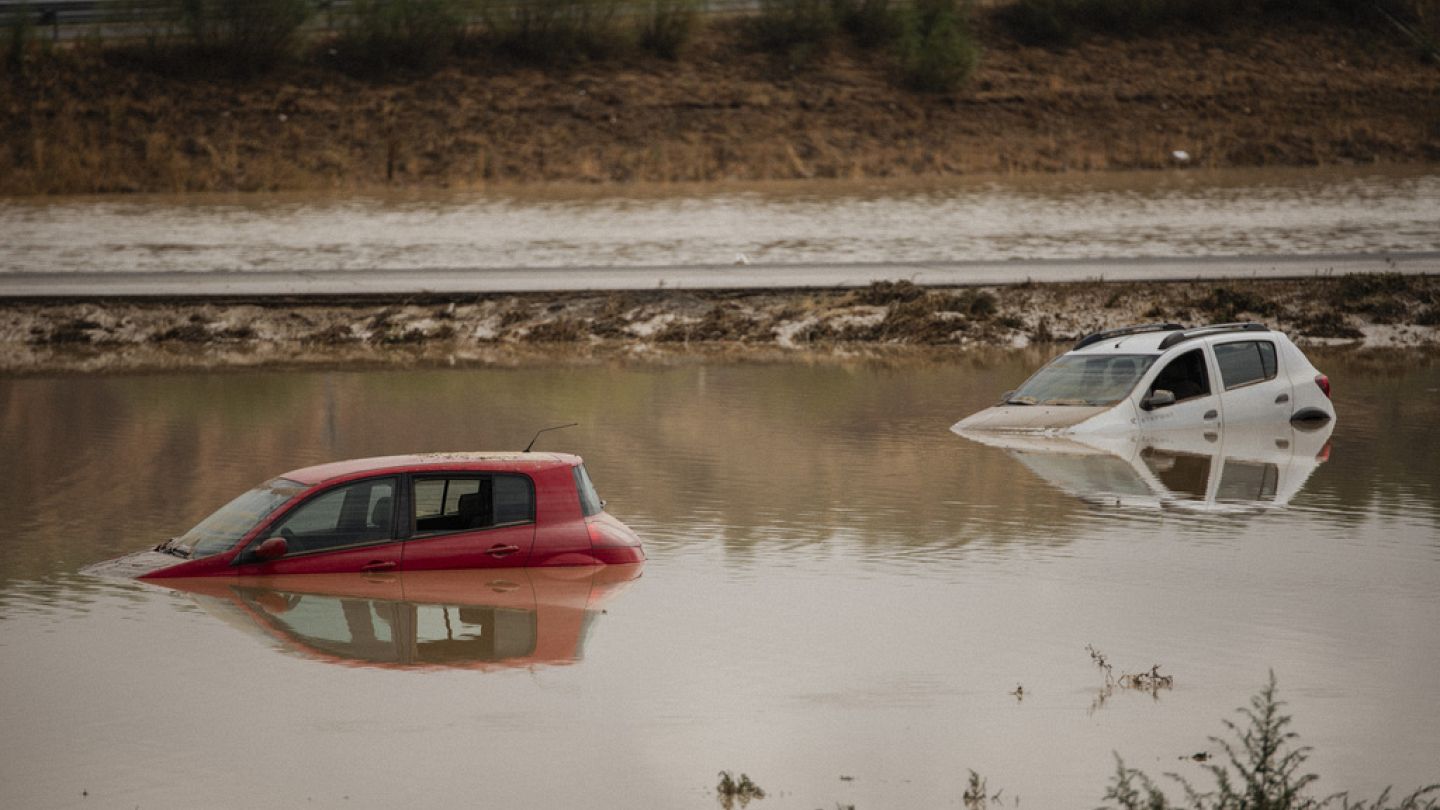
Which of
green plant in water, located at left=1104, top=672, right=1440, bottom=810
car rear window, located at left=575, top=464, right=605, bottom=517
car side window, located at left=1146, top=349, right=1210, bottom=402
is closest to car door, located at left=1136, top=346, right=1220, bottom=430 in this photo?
car side window, located at left=1146, top=349, right=1210, bottom=402

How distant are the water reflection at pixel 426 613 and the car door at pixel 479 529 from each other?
0.10m

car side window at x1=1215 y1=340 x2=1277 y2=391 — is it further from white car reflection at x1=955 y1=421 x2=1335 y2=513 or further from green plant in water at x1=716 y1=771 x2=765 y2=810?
green plant in water at x1=716 y1=771 x2=765 y2=810

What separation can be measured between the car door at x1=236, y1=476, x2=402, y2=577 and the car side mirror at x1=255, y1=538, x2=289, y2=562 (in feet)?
0.19

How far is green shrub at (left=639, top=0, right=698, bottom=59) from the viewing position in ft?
221

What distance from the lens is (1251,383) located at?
21250 mm

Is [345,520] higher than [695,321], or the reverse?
[345,520]

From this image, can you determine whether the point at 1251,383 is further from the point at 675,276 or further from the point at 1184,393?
the point at 675,276

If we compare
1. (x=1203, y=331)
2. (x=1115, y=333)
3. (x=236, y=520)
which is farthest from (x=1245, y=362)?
(x=236, y=520)

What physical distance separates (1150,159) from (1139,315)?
91.6 feet

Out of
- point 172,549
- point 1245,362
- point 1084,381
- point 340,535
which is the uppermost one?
point 1245,362

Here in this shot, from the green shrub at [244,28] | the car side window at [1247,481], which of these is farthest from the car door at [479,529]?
the green shrub at [244,28]

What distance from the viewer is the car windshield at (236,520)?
13445mm

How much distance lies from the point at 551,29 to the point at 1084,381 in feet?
162

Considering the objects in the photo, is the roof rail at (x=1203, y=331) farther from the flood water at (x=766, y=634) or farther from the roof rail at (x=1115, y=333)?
the flood water at (x=766, y=634)
